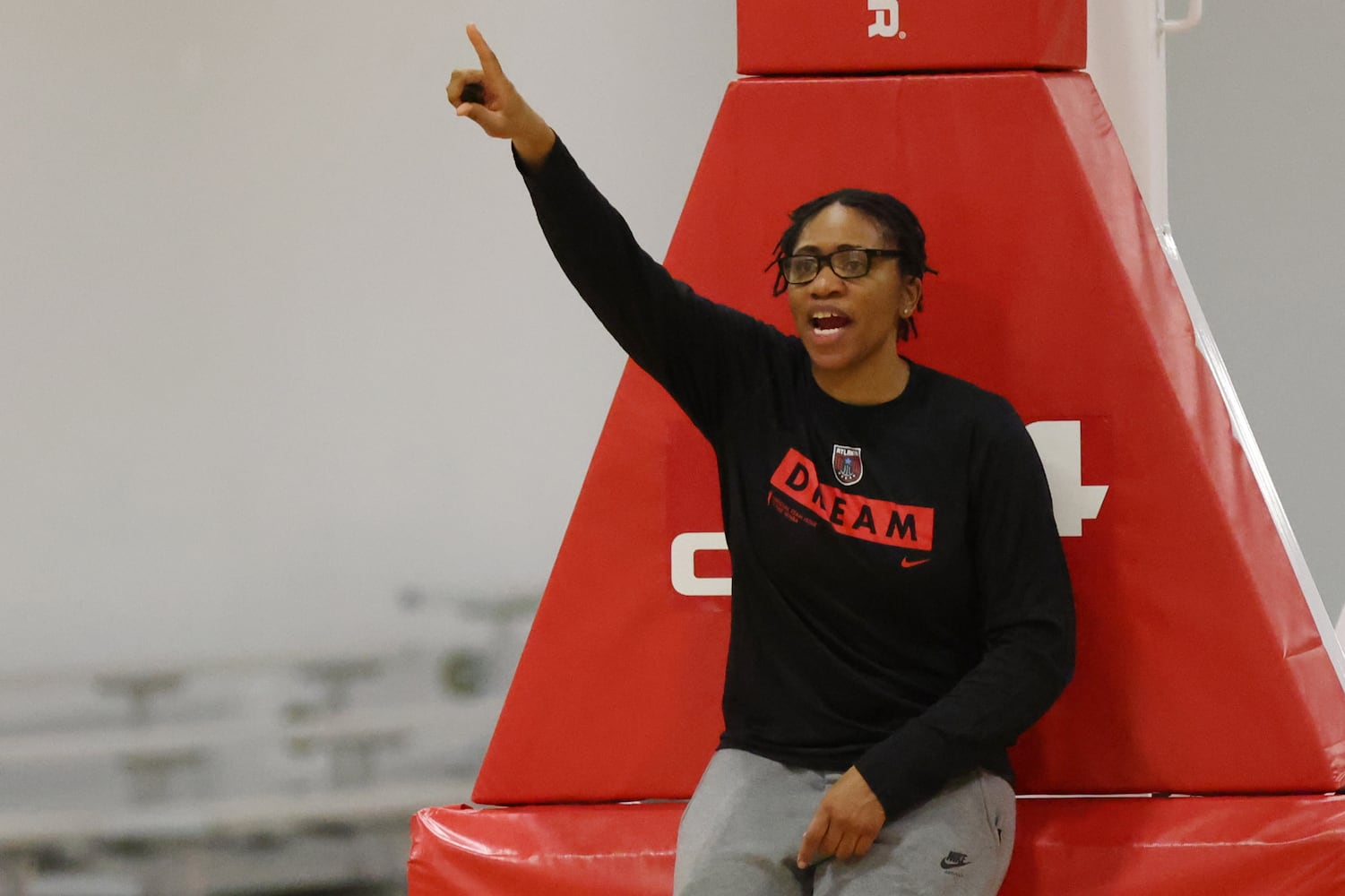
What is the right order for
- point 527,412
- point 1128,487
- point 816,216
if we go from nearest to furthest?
point 816,216, point 1128,487, point 527,412

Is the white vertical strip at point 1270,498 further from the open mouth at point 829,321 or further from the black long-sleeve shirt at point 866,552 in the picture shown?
the open mouth at point 829,321

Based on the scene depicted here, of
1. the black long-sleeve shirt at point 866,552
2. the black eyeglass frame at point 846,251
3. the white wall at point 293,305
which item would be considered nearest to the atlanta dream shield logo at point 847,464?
the black long-sleeve shirt at point 866,552

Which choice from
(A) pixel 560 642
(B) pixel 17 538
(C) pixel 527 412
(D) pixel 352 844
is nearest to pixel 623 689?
(A) pixel 560 642

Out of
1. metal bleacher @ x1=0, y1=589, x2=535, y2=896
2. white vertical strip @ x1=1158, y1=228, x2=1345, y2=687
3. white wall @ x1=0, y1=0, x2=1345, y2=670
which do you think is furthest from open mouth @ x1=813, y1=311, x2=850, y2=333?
metal bleacher @ x1=0, y1=589, x2=535, y2=896

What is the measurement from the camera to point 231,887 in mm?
2543

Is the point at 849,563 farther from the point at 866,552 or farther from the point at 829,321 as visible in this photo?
the point at 829,321

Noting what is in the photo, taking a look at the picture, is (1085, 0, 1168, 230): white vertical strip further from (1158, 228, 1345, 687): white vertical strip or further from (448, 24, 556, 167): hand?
(448, 24, 556, 167): hand

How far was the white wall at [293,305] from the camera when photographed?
2414mm

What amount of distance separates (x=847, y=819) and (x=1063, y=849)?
287mm

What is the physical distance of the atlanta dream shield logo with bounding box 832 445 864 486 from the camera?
3.76 feet

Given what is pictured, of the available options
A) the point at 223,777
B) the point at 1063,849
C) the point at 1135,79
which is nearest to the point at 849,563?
the point at 1063,849

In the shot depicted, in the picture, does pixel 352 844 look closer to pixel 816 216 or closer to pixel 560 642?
pixel 560 642

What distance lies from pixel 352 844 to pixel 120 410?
87 cm

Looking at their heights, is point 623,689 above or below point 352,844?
above
